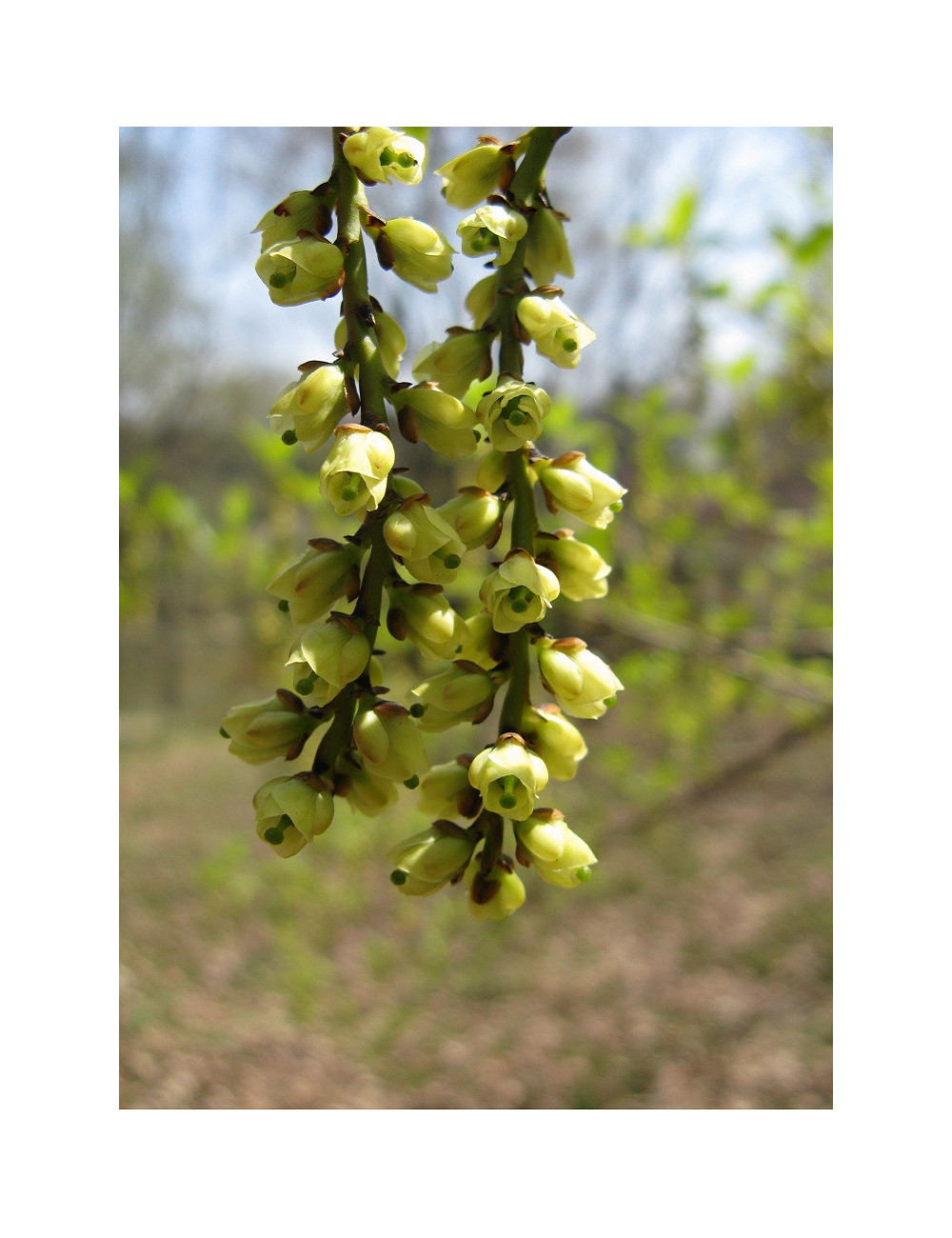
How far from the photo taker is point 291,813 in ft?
2.06

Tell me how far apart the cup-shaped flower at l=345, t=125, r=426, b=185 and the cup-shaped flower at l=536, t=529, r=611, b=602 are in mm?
262

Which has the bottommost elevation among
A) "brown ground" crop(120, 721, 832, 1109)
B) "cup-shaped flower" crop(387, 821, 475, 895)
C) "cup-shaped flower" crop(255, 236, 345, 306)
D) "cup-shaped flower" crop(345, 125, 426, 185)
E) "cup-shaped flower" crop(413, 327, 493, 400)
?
"brown ground" crop(120, 721, 832, 1109)

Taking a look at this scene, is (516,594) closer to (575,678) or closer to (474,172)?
(575,678)

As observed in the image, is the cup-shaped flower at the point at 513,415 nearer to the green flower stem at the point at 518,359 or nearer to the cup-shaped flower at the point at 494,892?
the green flower stem at the point at 518,359

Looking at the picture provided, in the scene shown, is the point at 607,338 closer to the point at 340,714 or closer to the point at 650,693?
the point at 650,693

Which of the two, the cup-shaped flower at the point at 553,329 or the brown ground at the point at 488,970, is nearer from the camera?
the cup-shaped flower at the point at 553,329

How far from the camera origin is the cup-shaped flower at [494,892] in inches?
26.0

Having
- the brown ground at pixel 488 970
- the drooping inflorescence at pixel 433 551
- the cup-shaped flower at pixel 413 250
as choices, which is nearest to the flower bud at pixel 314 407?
the drooping inflorescence at pixel 433 551

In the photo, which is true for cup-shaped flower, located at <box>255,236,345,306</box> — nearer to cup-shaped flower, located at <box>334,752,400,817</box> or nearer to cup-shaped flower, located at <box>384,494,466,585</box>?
cup-shaped flower, located at <box>384,494,466,585</box>

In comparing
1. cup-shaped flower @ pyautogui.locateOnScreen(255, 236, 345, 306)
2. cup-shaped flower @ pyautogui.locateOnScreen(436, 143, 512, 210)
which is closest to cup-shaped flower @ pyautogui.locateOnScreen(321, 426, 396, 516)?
cup-shaped flower @ pyautogui.locateOnScreen(255, 236, 345, 306)

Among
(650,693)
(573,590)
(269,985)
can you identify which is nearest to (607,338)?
(650,693)

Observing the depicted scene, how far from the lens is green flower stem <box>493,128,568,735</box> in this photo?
0.66 metres

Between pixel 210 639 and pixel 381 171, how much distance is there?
22.3ft

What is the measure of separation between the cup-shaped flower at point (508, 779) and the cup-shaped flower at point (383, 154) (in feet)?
1.24
